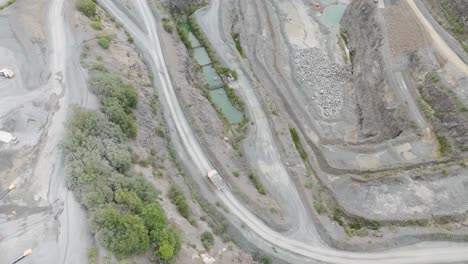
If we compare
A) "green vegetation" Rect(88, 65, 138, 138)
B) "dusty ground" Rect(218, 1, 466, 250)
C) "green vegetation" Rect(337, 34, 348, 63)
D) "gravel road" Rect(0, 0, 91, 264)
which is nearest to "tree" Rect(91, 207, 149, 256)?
"gravel road" Rect(0, 0, 91, 264)

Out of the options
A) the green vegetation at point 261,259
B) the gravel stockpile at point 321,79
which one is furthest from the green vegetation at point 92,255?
the gravel stockpile at point 321,79

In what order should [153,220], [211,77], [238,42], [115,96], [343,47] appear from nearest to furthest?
[153,220]
[115,96]
[211,77]
[238,42]
[343,47]

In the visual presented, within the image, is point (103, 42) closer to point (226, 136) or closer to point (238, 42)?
point (226, 136)

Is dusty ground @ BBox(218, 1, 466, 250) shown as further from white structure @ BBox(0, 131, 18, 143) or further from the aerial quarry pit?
white structure @ BBox(0, 131, 18, 143)

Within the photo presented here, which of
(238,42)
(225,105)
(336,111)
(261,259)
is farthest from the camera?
(238,42)

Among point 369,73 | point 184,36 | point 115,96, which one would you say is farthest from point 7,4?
point 369,73
